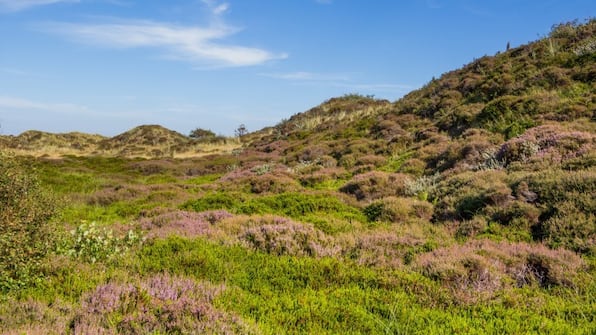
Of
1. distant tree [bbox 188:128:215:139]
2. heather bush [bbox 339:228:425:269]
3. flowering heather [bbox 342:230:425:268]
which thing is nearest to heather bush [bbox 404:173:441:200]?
heather bush [bbox 339:228:425:269]

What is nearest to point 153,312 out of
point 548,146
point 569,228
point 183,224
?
point 183,224

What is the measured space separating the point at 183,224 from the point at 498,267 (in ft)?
21.5

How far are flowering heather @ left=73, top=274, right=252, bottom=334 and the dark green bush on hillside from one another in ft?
2.96

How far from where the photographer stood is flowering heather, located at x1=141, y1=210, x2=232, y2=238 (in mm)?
8234

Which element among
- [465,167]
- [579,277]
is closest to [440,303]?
[579,277]

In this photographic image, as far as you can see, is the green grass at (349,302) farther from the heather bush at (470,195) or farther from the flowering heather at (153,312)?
the heather bush at (470,195)

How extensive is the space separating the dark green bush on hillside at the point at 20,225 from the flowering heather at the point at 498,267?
521 cm

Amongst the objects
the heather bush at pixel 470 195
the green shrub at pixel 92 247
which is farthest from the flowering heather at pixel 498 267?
the green shrub at pixel 92 247

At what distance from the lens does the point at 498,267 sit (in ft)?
19.3

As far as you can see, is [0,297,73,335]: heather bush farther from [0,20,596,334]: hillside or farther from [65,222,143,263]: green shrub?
[65,222,143,263]: green shrub

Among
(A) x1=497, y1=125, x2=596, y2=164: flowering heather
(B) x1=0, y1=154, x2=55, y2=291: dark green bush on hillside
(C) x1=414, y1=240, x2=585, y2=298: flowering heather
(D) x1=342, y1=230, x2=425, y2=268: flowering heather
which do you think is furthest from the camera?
(A) x1=497, y1=125, x2=596, y2=164: flowering heather

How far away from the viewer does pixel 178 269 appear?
5.82 m

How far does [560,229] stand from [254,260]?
530 cm

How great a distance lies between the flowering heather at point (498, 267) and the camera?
17.6 ft
